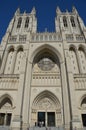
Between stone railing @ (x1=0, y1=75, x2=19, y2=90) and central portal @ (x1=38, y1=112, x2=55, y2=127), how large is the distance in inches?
208

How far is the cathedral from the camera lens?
15.4m

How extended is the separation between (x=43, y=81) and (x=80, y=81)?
5521 millimetres

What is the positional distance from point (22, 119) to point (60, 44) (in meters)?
13.7

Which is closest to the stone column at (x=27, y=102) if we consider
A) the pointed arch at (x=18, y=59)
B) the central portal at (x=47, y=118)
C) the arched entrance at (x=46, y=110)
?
the arched entrance at (x=46, y=110)

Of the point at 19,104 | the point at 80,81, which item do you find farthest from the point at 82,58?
the point at 19,104

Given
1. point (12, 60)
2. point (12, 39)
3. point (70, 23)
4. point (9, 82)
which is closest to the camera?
point (9, 82)

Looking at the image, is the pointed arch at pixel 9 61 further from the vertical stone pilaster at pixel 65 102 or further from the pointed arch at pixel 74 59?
the pointed arch at pixel 74 59

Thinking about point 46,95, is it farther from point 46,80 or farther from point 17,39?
point 17,39

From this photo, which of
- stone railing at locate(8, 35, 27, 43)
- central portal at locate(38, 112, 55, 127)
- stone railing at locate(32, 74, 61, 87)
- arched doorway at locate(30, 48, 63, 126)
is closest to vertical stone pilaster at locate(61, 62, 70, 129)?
arched doorway at locate(30, 48, 63, 126)

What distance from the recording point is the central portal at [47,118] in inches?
648

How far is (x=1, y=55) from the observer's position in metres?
20.0

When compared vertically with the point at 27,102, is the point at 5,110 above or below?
below

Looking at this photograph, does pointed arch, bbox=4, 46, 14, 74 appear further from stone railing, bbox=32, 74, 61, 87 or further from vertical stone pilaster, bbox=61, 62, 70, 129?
vertical stone pilaster, bbox=61, 62, 70, 129

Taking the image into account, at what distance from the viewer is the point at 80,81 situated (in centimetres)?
1752
